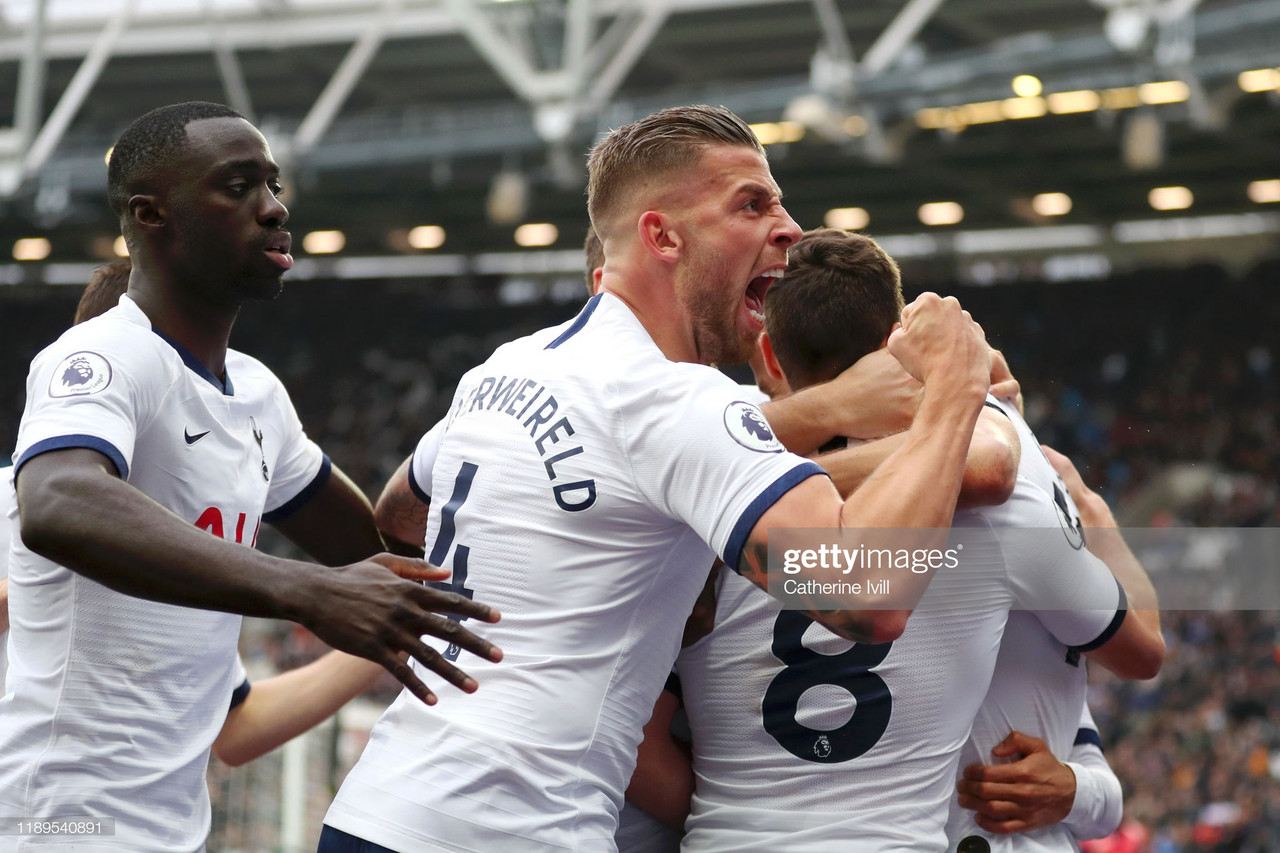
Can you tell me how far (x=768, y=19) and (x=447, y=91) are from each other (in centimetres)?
662

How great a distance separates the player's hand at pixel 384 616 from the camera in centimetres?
183

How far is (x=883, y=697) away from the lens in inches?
92.8

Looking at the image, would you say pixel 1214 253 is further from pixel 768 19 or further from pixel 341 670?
pixel 341 670

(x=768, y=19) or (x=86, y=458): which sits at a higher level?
(x=768, y=19)

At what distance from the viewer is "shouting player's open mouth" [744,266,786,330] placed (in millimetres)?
2389

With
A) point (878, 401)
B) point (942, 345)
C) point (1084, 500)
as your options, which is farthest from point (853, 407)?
point (1084, 500)

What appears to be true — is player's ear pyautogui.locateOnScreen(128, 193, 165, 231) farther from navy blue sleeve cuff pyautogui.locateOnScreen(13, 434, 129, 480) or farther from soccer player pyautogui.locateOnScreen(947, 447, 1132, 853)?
soccer player pyautogui.locateOnScreen(947, 447, 1132, 853)

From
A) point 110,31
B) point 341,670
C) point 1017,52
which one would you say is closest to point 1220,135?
point 1017,52

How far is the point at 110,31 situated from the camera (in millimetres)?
18391

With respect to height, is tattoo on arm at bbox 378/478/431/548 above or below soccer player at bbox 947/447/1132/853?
above

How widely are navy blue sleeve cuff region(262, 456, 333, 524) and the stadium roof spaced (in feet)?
46.1

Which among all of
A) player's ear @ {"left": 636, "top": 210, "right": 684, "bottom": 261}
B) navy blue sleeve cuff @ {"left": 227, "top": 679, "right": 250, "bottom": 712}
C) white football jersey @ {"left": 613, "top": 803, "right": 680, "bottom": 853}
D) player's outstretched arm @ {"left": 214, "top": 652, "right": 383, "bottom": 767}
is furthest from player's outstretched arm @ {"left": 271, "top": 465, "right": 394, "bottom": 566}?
player's ear @ {"left": 636, "top": 210, "right": 684, "bottom": 261}

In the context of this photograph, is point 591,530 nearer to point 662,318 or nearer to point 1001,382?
point 662,318

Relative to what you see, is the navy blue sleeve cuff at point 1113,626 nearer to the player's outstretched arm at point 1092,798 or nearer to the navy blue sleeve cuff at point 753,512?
the player's outstretched arm at point 1092,798
